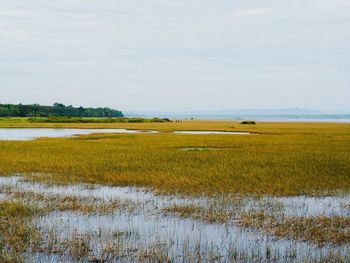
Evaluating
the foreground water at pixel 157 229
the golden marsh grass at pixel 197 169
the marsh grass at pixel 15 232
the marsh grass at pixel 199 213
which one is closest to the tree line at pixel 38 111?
the golden marsh grass at pixel 197 169

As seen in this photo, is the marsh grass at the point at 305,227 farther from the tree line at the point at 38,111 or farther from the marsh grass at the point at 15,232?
the tree line at the point at 38,111

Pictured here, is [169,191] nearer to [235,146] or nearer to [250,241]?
[250,241]

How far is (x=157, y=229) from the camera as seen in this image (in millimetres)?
11930

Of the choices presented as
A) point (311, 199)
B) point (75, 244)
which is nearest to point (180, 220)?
point (75, 244)

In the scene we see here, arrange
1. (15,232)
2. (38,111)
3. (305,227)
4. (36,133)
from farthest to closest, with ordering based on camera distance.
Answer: (38,111)
(36,133)
(305,227)
(15,232)

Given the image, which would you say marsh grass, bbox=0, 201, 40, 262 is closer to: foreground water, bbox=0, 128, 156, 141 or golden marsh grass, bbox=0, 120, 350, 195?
golden marsh grass, bbox=0, 120, 350, 195

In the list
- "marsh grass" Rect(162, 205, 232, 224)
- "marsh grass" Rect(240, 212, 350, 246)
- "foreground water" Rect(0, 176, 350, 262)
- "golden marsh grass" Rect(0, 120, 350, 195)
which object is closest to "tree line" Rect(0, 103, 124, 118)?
"golden marsh grass" Rect(0, 120, 350, 195)

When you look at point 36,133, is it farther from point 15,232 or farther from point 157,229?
point 157,229

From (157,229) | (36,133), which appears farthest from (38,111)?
(157,229)

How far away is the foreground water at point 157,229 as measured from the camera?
9.80m

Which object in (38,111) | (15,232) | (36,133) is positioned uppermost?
(38,111)

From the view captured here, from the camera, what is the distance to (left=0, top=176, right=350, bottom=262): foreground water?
32.1 feet

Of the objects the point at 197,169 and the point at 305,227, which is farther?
the point at 197,169

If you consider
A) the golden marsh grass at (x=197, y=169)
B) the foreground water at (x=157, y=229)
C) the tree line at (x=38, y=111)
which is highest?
the tree line at (x=38, y=111)
